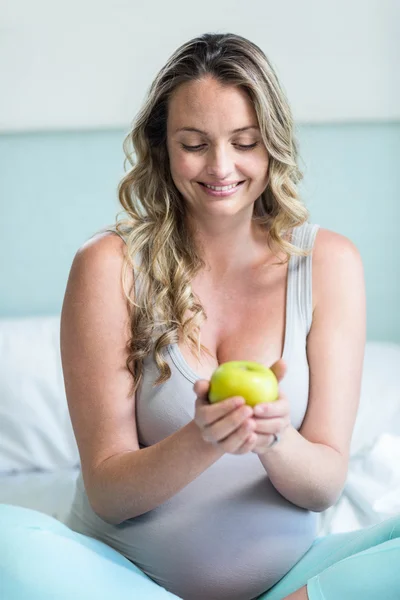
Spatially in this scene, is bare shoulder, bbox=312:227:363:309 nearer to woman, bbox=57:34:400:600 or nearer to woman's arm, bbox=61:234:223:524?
woman, bbox=57:34:400:600

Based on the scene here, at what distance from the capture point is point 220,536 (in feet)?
4.39

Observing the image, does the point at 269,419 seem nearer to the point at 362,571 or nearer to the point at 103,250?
the point at 362,571

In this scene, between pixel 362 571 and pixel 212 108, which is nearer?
pixel 362 571

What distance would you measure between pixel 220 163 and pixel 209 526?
0.55 m

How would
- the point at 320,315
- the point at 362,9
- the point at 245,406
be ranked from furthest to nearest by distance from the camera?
the point at 362,9 → the point at 320,315 → the point at 245,406

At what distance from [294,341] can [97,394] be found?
326 millimetres

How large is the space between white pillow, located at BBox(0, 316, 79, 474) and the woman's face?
0.91 metres

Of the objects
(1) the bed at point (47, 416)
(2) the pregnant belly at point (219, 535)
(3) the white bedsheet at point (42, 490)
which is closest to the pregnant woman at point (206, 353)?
(2) the pregnant belly at point (219, 535)

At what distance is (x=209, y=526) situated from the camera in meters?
1.34

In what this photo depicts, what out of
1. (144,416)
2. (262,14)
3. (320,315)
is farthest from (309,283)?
(262,14)

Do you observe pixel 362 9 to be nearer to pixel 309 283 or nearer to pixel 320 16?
pixel 320 16

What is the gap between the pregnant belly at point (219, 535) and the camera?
1.33 meters

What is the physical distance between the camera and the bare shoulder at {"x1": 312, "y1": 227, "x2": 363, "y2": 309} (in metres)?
1.48

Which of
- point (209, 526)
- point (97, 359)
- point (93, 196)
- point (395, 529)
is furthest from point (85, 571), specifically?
point (93, 196)
